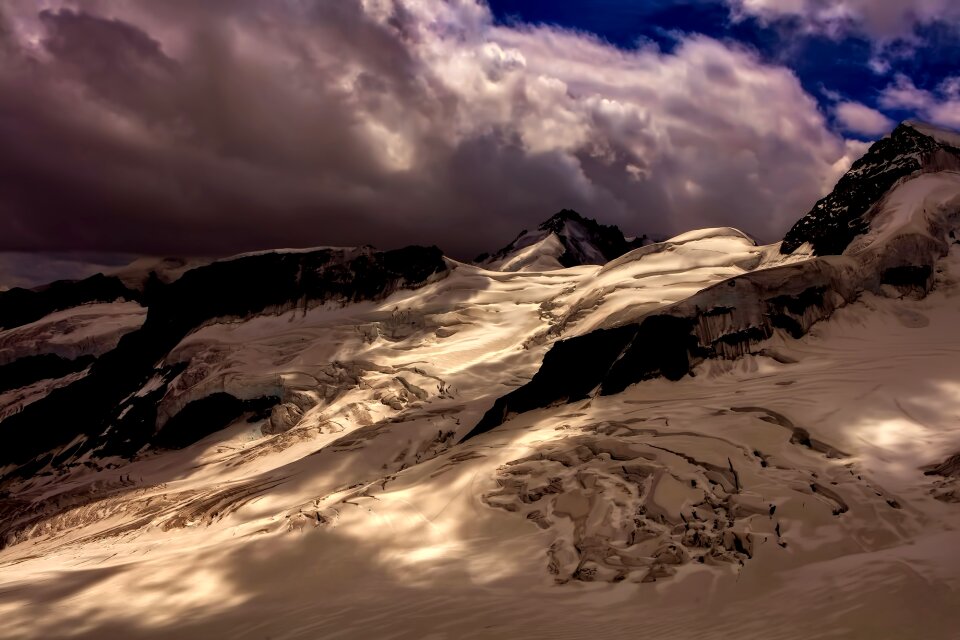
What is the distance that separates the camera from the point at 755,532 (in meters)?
9.17

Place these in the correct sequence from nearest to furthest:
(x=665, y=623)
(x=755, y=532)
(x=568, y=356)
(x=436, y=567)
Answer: (x=665, y=623)
(x=755, y=532)
(x=436, y=567)
(x=568, y=356)

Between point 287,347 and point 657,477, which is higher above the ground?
point 287,347

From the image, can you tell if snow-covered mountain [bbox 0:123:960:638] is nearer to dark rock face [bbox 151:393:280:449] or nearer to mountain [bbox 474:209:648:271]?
dark rock face [bbox 151:393:280:449]

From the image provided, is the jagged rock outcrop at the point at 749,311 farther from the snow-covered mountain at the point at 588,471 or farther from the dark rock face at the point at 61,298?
the dark rock face at the point at 61,298

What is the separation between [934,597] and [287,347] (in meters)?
45.3

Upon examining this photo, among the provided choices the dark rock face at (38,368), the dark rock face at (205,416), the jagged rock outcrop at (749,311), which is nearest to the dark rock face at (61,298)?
the dark rock face at (38,368)

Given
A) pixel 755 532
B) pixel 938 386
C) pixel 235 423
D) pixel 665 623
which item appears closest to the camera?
pixel 665 623

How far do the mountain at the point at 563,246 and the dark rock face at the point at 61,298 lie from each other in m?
62.3

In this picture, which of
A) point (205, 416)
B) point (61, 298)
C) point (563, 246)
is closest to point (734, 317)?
point (205, 416)

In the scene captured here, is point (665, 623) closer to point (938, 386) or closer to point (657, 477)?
point (657, 477)

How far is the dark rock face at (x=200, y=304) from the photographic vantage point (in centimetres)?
5291

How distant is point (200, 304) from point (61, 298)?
5949 centimetres

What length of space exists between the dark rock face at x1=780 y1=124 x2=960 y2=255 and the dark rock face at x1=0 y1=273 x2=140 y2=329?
101562 millimetres

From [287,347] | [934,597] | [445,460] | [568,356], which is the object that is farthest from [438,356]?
[934,597]
